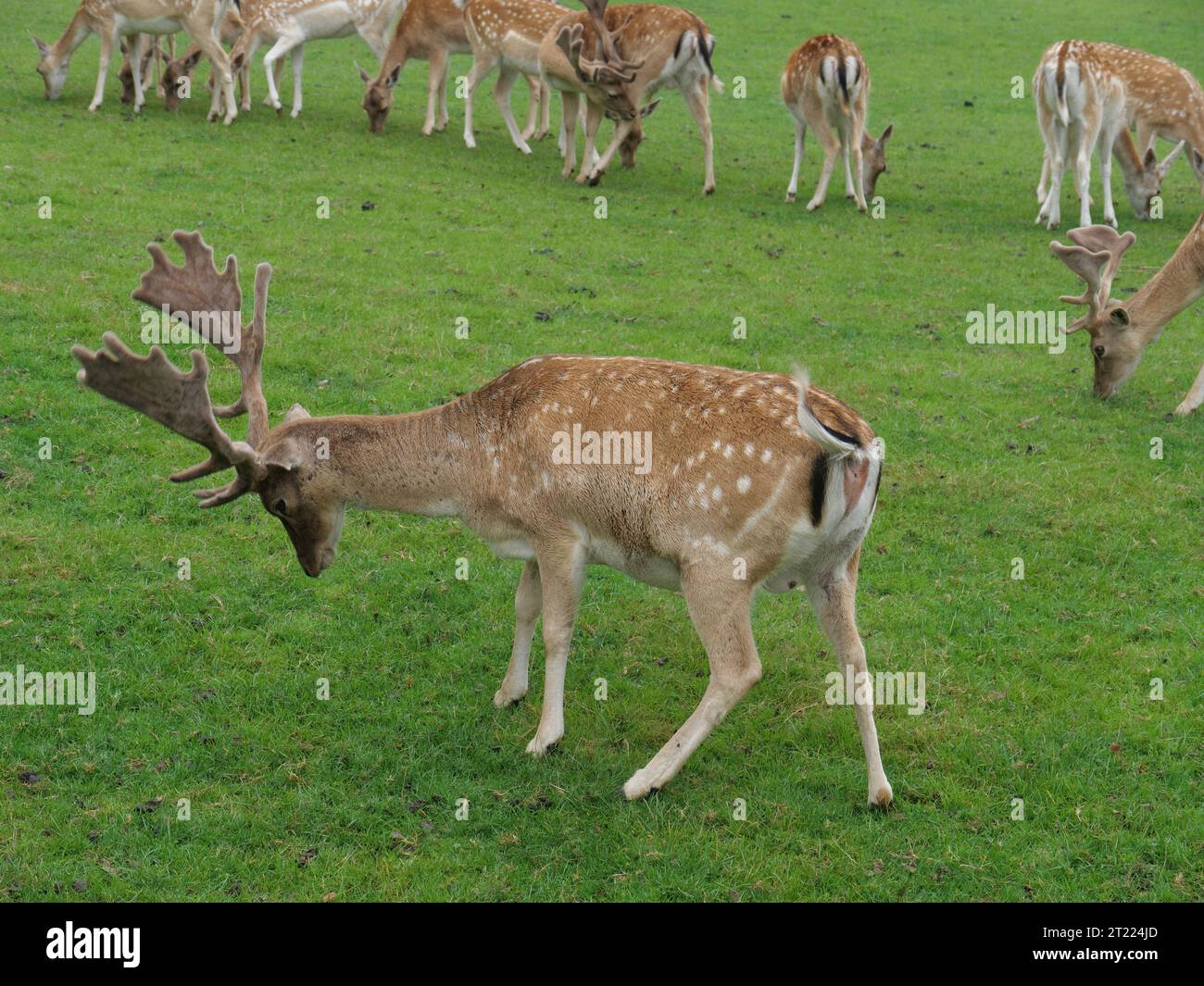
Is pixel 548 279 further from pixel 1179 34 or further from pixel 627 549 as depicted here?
pixel 1179 34

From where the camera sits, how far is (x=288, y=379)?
8828mm

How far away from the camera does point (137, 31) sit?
1545cm

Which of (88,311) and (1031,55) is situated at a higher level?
(1031,55)

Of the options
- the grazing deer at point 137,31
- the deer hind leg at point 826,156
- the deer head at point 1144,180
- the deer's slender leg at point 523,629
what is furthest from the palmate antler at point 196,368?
the deer head at point 1144,180

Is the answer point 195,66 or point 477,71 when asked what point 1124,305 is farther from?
point 195,66

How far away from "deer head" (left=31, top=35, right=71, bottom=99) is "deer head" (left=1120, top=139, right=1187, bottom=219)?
12453mm

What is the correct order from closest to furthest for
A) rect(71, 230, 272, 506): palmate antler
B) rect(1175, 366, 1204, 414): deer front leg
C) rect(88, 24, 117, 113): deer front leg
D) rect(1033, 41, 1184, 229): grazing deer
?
rect(71, 230, 272, 506): palmate antler → rect(1175, 366, 1204, 414): deer front leg → rect(1033, 41, 1184, 229): grazing deer → rect(88, 24, 117, 113): deer front leg

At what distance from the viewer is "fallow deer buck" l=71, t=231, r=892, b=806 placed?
4.96m

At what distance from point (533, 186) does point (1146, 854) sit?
11.2 m

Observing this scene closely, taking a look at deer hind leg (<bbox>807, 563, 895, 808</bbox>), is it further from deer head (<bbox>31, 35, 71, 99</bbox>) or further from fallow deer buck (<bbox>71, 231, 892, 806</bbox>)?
deer head (<bbox>31, 35, 71, 99</bbox>)

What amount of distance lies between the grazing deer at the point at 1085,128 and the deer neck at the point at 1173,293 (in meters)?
4.44

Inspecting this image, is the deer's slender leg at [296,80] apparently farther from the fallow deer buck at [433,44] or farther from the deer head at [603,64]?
the deer head at [603,64]

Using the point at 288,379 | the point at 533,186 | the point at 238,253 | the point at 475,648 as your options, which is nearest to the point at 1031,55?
the point at 533,186

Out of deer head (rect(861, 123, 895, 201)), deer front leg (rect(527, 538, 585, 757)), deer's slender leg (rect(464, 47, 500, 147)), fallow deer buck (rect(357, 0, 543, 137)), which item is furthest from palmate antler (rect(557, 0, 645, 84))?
deer front leg (rect(527, 538, 585, 757))
